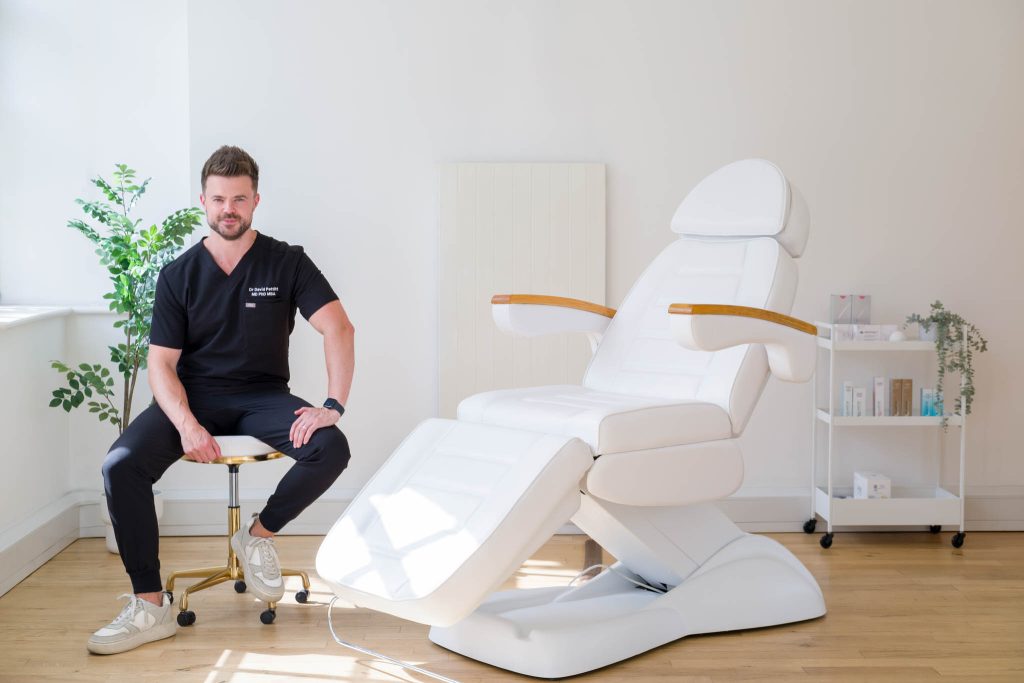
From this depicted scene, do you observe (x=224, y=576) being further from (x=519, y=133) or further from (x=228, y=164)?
(x=519, y=133)

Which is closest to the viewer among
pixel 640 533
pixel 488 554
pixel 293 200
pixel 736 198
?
pixel 488 554

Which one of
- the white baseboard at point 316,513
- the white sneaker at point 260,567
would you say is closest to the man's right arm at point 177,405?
the white sneaker at point 260,567

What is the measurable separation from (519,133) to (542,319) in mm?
1105

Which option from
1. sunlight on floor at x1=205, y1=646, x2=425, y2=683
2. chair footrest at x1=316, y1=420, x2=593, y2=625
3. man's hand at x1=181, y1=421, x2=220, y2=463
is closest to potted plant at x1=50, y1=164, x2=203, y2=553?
man's hand at x1=181, y1=421, x2=220, y2=463

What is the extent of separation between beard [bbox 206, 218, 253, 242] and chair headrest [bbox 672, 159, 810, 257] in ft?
3.87

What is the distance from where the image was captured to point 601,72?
362cm

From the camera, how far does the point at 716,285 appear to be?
2719mm

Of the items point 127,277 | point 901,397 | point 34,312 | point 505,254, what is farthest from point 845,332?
point 34,312

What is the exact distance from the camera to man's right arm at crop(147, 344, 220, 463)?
101 inches

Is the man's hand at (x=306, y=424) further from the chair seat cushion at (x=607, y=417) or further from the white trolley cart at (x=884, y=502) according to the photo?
the white trolley cart at (x=884, y=502)

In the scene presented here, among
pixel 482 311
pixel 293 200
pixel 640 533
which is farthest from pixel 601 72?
pixel 640 533

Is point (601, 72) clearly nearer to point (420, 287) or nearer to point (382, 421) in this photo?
point (420, 287)

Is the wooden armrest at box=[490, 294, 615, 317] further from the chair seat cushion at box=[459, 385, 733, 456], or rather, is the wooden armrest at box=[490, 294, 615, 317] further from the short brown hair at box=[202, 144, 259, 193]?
→ the short brown hair at box=[202, 144, 259, 193]

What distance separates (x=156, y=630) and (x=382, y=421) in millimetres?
1295
